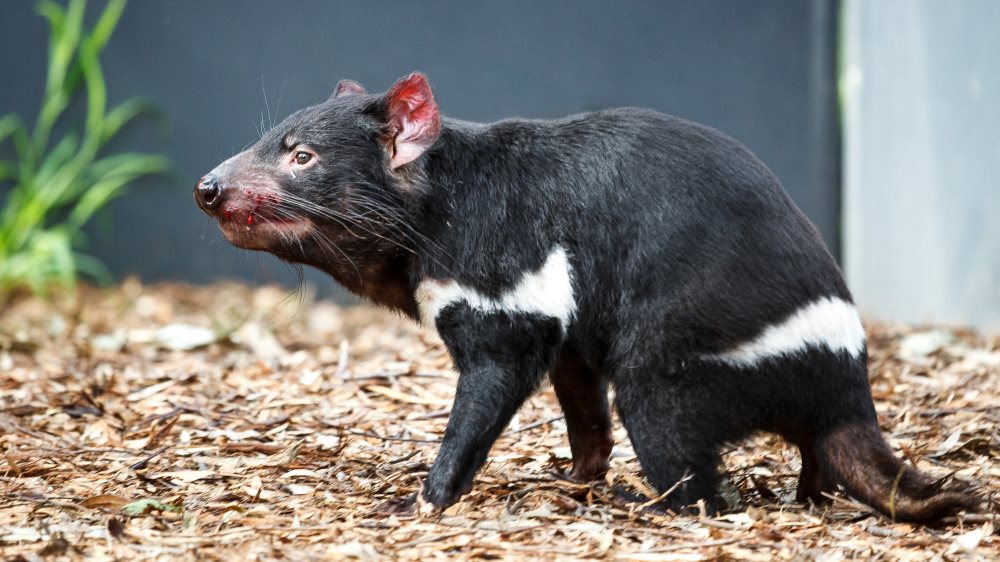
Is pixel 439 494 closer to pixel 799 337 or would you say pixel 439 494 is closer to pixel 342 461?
pixel 342 461

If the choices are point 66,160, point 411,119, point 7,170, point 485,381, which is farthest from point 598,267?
point 7,170

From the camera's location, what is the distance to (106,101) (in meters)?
7.24

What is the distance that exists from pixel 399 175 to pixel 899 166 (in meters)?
3.60

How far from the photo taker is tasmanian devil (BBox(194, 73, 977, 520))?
2.73m

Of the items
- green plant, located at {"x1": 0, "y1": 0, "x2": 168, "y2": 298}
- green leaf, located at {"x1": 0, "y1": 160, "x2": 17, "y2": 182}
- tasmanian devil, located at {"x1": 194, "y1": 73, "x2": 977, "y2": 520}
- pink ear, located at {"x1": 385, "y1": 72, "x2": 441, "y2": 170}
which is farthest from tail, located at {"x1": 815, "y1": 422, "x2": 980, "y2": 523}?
green leaf, located at {"x1": 0, "y1": 160, "x2": 17, "y2": 182}

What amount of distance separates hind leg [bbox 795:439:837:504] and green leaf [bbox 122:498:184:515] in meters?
1.58

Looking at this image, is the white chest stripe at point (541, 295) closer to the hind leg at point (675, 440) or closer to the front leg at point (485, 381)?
the front leg at point (485, 381)

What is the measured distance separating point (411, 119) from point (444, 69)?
398 cm

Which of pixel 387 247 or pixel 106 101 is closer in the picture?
pixel 387 247

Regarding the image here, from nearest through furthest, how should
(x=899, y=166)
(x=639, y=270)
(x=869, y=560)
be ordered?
(x=869, y=560)
(x=639, y=270)
(x=899, y=166)

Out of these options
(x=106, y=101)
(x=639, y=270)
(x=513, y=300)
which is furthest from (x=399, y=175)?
(x=106, y=101)

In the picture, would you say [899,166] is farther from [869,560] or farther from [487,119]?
[869,560]

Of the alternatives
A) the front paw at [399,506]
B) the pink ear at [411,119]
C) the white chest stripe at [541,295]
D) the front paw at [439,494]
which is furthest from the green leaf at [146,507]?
the pink ear at [411,119]

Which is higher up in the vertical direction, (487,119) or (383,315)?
(487,119)
